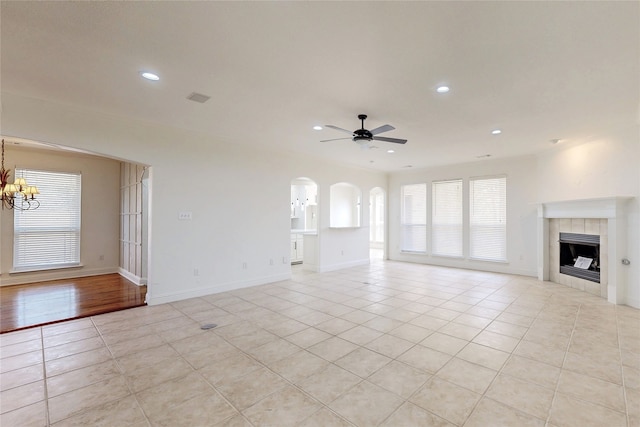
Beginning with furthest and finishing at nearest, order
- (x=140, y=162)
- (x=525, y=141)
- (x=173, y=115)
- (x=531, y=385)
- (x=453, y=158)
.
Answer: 1. (x=453, y=158)
2. (x=525, y=141)
3. (x=140, y=162)
4. (x=173, y=115)
5. (x=531, y=385)

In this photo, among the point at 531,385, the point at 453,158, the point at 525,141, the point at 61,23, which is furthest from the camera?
the point at 453,158

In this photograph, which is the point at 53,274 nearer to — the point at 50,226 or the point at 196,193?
the point at 50,226

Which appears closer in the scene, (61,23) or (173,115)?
(61,23)

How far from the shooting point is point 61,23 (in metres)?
2.23

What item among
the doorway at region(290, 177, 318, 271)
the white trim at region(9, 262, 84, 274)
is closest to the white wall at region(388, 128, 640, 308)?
the doorway at region(290, 177, 318, 271)

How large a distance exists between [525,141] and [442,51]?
13.6 feet

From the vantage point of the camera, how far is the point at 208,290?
5199 mm

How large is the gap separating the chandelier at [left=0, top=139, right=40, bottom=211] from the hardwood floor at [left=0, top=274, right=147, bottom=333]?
1.64 metres

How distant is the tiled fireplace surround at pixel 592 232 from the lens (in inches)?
185

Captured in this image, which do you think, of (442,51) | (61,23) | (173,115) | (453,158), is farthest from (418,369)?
(453,158)

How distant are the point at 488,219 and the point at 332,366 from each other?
6452 millimetres

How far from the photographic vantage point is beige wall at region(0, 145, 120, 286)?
19.2ft

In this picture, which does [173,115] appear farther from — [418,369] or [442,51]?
[418,369]

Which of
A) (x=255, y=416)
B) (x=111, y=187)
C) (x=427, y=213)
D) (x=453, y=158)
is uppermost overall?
(x=453, y=158)
